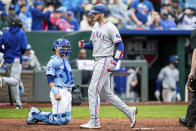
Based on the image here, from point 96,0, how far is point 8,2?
10.0ft

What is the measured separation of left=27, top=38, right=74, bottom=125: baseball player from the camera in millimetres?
7156

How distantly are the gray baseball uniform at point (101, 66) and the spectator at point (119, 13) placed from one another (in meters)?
9.11

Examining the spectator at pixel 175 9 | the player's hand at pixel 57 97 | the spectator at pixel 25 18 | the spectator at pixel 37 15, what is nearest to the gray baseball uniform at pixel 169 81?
the spectator at pixel 175 9

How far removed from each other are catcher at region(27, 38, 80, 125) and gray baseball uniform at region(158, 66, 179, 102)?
909 centimetres

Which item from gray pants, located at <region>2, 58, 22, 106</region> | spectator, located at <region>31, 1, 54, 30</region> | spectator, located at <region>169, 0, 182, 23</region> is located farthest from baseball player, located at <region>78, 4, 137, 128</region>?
spectator, located at <region>169, 0, 182, 23</region>

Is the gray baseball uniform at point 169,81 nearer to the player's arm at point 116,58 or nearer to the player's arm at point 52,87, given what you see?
the player's arm at point 116,58

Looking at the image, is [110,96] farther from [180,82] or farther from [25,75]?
[180,82]

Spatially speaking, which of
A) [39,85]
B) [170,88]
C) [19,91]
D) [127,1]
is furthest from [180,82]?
[19,91]

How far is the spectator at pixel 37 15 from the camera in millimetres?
14844

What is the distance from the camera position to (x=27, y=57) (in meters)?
13.8

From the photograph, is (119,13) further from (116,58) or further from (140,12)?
(116,58)

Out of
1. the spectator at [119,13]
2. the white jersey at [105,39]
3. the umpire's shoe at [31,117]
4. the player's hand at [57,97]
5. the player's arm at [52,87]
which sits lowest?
the umpire's shoe at [31,117]

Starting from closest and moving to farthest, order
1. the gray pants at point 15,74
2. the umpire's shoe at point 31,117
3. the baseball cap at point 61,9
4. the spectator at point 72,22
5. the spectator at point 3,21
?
the umpire's shoe at point 31,117
the gray pants at point 15,74
the spectator at point 3,21
the baseball cap at point 61,9
the spectator at point 72,22

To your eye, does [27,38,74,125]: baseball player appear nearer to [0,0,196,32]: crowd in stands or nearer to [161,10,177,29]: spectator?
[0,0,196,32]: crowd in stands
